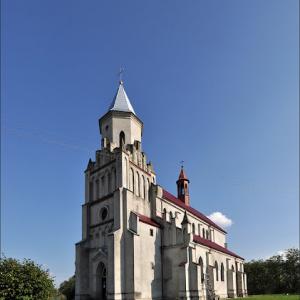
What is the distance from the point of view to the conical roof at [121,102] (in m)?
47.7

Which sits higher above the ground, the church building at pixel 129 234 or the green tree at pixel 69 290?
the church building at pixel 129 234

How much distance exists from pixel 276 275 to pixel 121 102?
67.1 meters

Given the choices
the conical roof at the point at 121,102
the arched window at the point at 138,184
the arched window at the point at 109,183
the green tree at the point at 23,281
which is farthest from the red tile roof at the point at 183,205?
the green tree at the point at 23,281

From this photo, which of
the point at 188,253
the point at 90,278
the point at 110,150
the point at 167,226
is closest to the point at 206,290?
the point at 188,253

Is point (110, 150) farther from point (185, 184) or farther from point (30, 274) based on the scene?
point (185, 184)

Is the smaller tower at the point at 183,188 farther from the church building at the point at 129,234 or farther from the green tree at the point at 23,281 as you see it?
the green tree at the point at 23,281

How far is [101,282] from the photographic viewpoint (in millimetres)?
40969

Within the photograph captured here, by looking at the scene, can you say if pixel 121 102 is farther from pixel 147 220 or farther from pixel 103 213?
pixel 147 220

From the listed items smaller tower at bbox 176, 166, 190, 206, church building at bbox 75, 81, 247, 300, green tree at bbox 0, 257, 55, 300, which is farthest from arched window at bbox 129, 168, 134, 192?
smaller tower at bbox 176, 166, 190, 206

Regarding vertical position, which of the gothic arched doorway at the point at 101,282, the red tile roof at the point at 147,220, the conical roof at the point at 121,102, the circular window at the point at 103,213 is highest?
the conical roof at the point at 121,102

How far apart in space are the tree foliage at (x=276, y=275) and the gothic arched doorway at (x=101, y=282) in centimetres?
6174

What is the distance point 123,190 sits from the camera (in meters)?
40.6

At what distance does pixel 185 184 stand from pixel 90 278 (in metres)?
32.1

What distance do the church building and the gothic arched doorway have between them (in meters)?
0.09
